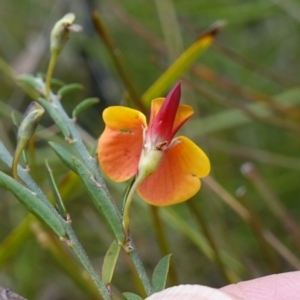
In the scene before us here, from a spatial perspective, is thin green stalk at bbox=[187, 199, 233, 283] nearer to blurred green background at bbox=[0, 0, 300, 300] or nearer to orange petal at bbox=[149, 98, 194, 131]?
blurred green background at bbox=[0, 0, 300, 300]

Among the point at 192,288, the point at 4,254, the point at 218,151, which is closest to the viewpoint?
the point at 192,288

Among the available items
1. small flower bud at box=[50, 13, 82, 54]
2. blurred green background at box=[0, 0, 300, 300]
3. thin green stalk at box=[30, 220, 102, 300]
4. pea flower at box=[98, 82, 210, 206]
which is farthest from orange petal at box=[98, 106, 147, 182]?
blurred green background at box=[0, 0, 300, 300]

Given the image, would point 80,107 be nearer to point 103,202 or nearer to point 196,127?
point 103,202

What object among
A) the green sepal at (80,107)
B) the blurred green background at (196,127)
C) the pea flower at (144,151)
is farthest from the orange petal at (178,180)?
the blurred green background at (196,127)

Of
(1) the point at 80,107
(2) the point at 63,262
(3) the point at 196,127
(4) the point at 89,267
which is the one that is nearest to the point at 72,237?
(4) the point at 89,267

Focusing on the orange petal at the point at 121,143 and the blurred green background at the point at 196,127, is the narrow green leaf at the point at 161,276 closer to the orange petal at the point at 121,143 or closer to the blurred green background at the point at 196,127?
the orange petal at the point at 121,143

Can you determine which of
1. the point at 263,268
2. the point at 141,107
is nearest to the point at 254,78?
the point at 263,268

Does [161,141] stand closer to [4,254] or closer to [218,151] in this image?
[4,254]

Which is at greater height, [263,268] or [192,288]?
[192,288]
